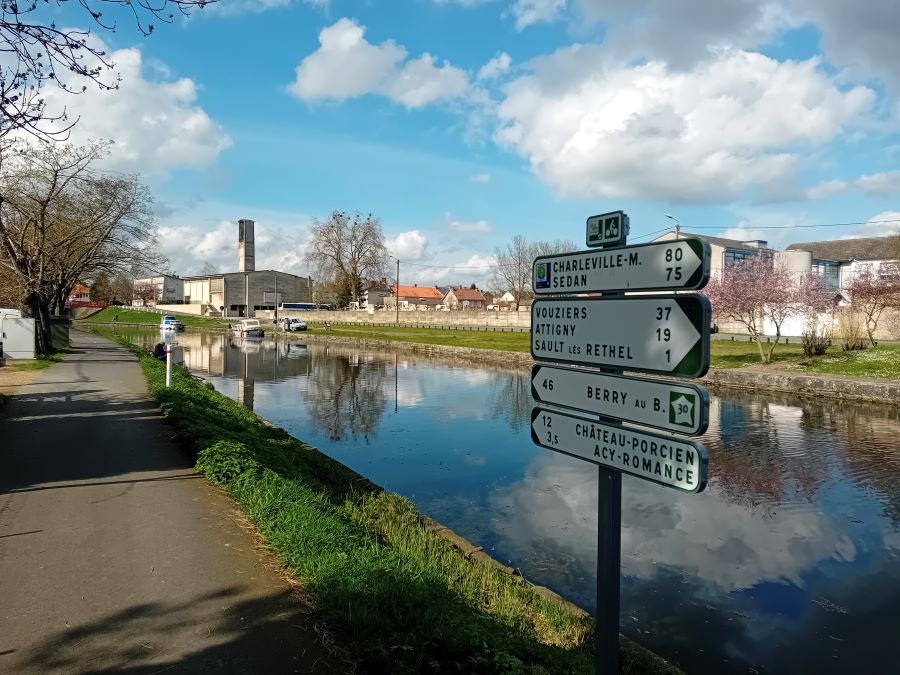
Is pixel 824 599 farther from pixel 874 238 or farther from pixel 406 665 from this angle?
pixel 874 238

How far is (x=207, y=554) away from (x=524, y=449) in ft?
31.7

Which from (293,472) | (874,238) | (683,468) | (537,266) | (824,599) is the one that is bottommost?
(824,599)

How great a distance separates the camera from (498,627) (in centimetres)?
450

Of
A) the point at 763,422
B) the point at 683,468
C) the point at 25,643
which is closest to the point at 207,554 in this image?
the point at 25,643

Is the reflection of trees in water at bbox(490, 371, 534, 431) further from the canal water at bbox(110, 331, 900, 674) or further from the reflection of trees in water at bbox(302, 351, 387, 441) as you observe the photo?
the reflection of trees in water at bbox(302, 351, 387, 441)

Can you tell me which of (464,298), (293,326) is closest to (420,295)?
(464,298)

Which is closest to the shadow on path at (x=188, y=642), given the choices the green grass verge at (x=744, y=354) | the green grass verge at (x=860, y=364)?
the green grass verge at (x=744, y=354)

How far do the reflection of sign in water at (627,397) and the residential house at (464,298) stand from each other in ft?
419

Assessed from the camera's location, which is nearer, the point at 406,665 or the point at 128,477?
the point at 406,665

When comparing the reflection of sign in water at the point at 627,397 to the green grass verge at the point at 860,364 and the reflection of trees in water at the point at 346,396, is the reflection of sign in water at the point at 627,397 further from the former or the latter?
the green grass verge at the point at 860,364

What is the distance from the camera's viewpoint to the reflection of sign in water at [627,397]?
2555 millimetres

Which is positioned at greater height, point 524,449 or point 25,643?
point 25,643

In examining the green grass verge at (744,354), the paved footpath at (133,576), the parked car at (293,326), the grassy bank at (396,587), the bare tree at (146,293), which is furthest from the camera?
the bare tree at (146,293)

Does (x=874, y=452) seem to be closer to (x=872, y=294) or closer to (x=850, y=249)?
(x=872, y=294)
